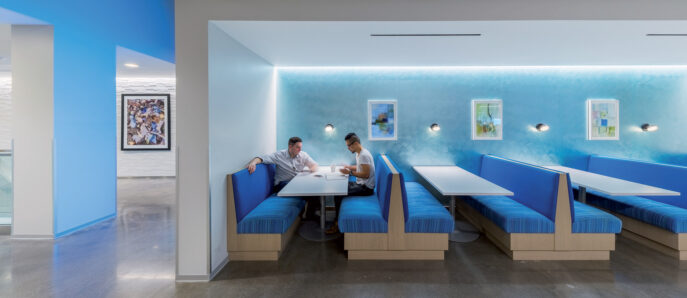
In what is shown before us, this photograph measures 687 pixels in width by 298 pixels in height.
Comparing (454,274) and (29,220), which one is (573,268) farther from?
(29,220)

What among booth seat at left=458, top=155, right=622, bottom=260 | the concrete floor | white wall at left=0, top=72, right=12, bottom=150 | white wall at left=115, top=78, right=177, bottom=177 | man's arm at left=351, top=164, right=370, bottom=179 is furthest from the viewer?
white wall at left=115, top=78, right=177, bottom=177

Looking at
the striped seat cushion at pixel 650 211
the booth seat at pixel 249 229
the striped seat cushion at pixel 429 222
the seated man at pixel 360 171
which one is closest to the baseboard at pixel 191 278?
the booth seat at pixel 249 229

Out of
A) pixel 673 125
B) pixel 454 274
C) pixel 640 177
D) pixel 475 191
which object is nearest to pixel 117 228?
pixel 454 274

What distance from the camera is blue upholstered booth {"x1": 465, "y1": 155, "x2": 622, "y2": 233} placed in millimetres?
3170

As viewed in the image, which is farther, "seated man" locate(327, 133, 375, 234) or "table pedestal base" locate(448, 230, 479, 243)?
"seated man" locate(327, 133, 375, 234)

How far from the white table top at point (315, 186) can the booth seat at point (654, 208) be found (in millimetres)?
3508

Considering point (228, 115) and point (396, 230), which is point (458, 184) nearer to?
point (396, 230)

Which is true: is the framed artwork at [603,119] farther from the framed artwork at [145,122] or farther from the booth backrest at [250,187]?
the framed artwork at [145,122]

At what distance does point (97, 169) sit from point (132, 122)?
4033 millimetres

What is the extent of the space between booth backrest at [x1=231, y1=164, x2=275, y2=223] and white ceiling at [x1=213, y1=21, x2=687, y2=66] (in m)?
1.58

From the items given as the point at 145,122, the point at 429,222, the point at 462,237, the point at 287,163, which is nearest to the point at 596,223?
the point at 462,237

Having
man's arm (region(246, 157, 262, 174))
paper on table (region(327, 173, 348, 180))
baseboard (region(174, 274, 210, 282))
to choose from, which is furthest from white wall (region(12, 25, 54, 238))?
paper on table (region(327, 173, 348, 180))

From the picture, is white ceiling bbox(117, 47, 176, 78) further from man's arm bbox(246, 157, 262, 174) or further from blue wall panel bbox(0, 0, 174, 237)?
man's arm bbox(246, 157, 262, 174)

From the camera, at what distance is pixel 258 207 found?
3574mm
